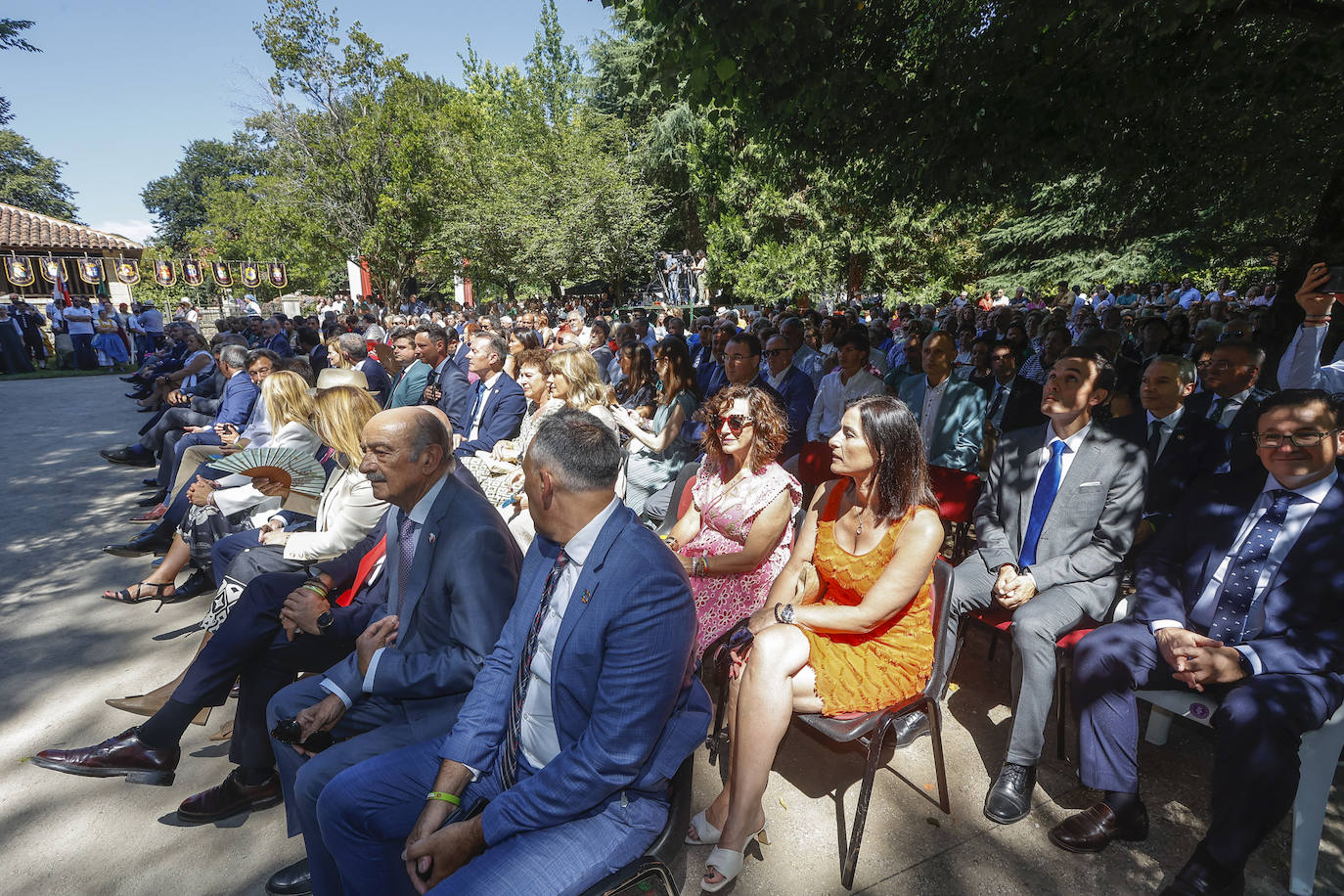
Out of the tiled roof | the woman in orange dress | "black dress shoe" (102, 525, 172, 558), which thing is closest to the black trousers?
the woman in orange dress

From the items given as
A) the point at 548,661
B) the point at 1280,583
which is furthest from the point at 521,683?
the point at 1280,583

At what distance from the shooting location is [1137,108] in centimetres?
567

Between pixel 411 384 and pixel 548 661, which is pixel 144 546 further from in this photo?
pixel 548 661

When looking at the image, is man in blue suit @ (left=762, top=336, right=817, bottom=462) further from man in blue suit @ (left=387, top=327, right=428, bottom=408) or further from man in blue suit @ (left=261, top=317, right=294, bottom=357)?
man in blue suit @ (left=261, top=317, right=294, bottom=357)

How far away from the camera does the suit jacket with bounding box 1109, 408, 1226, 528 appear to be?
3.83 m

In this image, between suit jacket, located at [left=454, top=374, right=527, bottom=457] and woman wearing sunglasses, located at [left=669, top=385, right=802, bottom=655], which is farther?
suit jacket, located at [left=454, top=374, right=527, bottom=457]

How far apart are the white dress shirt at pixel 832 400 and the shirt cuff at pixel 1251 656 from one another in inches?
137

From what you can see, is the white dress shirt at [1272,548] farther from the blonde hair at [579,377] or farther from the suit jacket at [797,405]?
the blonde hair at [579,377]

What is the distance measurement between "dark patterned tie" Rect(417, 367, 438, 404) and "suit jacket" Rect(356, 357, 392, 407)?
52 cm

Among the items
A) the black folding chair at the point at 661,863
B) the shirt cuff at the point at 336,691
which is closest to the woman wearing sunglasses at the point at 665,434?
the shirt cuff at the point at 336,691

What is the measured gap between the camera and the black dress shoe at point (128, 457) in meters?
8.45

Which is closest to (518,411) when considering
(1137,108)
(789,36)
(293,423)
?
(293,423)

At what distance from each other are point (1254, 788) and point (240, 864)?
3696 mm

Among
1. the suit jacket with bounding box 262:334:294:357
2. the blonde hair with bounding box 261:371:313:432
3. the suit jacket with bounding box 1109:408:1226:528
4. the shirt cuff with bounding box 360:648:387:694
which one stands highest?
the suit jacket with bounding box 262:334:294:357
